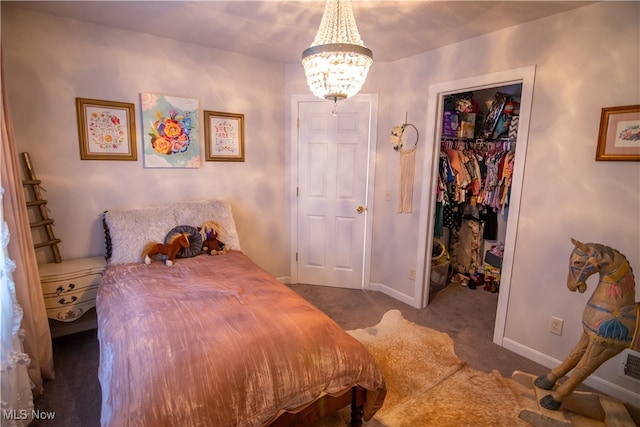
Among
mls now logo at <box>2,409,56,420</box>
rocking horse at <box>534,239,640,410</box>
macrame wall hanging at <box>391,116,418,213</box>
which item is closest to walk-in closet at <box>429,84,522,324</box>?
macrame wall hanging at <box>391,116,418,213</box>

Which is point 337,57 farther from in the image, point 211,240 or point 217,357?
point 211,240

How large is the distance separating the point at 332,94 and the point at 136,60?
2062mm

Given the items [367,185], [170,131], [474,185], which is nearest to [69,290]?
[170,131]

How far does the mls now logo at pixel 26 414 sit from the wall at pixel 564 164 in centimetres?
305

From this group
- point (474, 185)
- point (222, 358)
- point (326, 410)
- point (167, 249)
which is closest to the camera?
point (222, 358)

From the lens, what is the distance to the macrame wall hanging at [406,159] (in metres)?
3.16

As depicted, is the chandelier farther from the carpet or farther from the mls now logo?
the mls now logo

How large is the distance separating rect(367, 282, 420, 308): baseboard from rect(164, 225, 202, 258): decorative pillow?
6.29 feet

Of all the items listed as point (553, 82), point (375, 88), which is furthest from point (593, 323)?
point (375, 88)

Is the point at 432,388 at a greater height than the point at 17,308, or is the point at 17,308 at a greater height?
the point at 17,308

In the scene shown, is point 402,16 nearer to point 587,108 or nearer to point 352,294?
point 587,108

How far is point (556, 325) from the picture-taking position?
228 centimetres

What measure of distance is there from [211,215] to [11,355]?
1.57 metres

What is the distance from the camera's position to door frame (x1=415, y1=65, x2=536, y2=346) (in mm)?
2334
